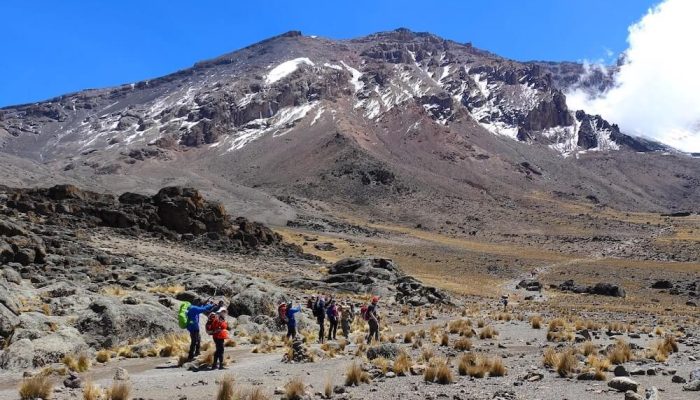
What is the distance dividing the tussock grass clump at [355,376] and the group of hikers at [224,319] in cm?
325

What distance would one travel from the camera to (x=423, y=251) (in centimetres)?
8556

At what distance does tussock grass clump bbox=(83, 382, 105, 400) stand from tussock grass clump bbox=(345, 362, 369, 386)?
4.78 metres

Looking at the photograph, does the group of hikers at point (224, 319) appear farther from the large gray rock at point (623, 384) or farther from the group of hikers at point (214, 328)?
the large gray rock at point (623, 384)

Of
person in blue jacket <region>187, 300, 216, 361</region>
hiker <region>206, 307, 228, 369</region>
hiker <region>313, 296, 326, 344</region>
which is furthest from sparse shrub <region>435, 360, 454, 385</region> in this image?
hiker <region>313, 296, 326, 344</region>

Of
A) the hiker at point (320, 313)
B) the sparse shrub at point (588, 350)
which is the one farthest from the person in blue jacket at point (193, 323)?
the sparse shrub at point (588, 350)

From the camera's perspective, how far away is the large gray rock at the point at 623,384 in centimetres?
1099

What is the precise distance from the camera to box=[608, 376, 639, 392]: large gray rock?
1099cm

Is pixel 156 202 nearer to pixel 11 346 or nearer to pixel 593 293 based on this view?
pixel 593 293

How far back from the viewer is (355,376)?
12492 mm

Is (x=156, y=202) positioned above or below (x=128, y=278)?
above

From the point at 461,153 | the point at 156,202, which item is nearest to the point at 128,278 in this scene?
the point at 156,202

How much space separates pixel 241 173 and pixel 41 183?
83670 mm

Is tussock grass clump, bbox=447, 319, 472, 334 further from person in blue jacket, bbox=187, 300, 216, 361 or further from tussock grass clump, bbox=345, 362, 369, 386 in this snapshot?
person in blue jacket, bbox=187, 300, 216, 361

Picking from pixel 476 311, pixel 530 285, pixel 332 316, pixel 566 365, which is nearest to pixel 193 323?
pixel 332 316
